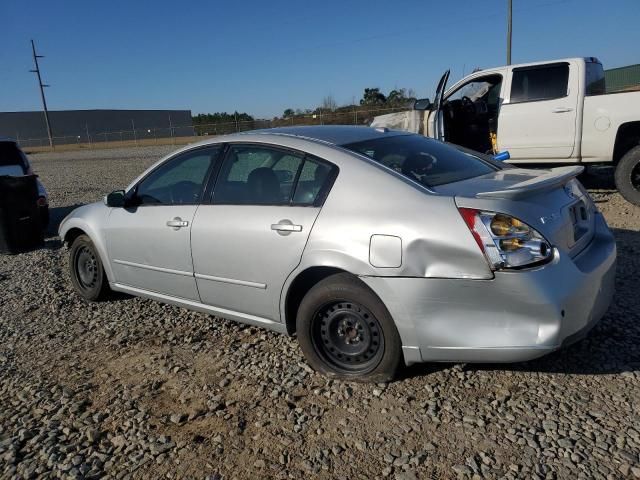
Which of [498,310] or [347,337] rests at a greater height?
[498,310]

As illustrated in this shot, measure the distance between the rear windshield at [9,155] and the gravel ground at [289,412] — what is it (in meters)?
5.35

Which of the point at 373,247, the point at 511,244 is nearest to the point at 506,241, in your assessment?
the point at 511,244

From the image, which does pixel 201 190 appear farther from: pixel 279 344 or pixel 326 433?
pixel 326 433

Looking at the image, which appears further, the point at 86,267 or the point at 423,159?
the point at 86,267

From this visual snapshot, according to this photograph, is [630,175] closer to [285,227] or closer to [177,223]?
[285,227]

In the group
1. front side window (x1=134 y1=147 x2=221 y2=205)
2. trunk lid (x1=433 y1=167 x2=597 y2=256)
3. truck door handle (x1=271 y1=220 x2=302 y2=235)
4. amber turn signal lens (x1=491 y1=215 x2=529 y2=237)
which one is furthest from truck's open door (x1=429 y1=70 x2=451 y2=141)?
amber turn signal lens (x1=491 y1=215 x2=529 y2=237)

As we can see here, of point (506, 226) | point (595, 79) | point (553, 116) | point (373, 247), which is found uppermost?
point (595, 79)

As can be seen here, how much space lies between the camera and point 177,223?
12.8 ft

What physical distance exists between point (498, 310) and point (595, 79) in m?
6.80

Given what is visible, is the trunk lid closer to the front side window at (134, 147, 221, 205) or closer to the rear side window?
the rear side window

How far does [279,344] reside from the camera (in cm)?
386

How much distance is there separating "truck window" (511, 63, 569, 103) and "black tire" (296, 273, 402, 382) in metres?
6.29

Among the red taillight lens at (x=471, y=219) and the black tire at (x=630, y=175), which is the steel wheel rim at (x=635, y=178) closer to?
the black tire at (x=630, y=175)

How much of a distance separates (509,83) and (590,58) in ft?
3.92
